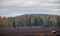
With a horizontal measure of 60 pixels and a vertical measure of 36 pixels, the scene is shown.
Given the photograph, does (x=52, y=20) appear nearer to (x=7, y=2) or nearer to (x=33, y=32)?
(x=33, y=32)

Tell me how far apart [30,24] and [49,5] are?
41cm

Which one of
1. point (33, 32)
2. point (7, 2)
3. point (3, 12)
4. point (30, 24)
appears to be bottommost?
point (33, 32)

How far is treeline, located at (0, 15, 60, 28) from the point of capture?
1822 millimetres

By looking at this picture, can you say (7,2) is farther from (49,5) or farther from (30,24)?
(49,5)

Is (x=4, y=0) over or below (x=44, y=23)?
over

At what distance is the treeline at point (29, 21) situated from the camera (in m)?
1.82

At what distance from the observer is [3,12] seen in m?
1.82

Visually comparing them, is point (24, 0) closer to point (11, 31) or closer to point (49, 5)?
point (49, 5)

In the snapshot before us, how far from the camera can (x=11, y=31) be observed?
5.95 ft

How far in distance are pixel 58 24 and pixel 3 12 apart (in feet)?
2.79

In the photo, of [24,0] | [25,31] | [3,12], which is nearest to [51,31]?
[25,31]

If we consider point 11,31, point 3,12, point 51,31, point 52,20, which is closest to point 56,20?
point 52,20

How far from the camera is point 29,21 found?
1.84 m

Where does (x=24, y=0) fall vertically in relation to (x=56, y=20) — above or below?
above
